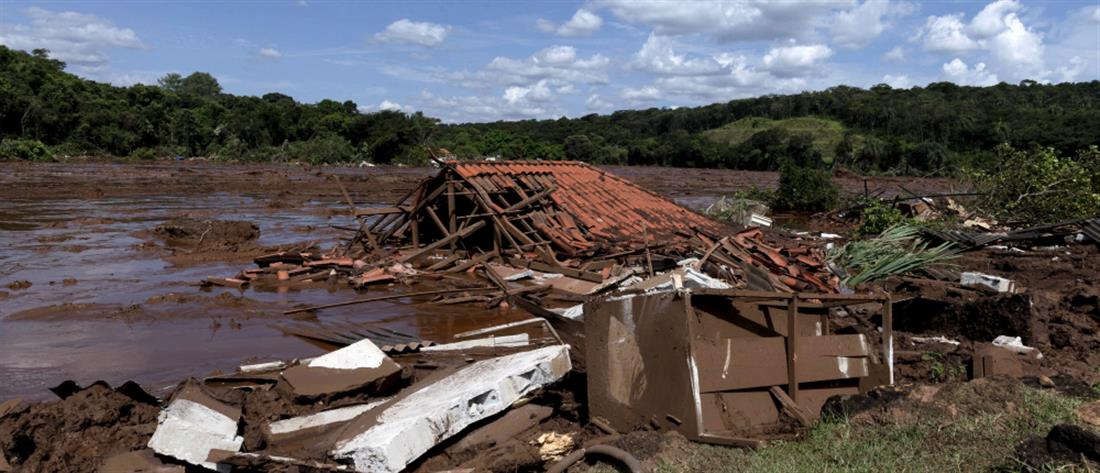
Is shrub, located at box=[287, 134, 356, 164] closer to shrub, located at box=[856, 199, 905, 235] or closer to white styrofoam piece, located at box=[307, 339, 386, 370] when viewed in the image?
shrub, located at box=[856, 199, 905, 235]

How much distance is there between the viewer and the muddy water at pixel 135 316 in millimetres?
7441

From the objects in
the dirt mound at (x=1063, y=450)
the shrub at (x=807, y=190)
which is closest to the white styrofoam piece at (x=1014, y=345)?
the dirt mound at (x=1063, y=450)

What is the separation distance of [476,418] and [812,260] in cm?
805

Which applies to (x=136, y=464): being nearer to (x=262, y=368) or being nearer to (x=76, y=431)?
(x=76, y=431)

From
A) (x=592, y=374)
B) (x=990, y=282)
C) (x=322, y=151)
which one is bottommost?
(x=990, y=282)

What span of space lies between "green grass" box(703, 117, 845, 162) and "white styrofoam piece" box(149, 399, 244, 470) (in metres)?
70.5

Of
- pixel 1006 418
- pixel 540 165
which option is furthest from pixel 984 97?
pixel 1006 418

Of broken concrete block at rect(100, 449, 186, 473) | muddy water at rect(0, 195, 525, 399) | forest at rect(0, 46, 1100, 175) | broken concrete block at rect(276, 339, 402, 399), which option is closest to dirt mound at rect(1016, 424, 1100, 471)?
broken concrete block at rect(276, 339, 402, 399)

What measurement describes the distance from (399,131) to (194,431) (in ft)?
168

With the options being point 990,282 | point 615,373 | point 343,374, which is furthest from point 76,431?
point 990,282

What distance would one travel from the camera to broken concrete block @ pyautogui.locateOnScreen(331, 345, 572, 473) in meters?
4.61

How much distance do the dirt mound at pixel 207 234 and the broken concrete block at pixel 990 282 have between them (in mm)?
12786

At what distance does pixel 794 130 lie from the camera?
3465 inches

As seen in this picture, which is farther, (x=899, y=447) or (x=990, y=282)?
(x=990, y=282)
